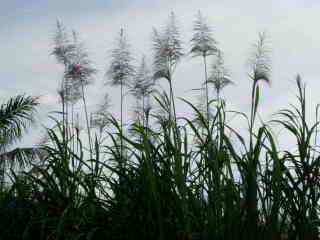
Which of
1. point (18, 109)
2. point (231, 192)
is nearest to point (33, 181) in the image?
point (231, 192)

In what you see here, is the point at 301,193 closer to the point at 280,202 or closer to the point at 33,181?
the point at 280,202

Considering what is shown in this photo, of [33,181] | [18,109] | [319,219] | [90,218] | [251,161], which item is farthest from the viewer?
[18,109]

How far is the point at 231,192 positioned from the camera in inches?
100

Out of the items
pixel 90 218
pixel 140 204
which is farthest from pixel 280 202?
pixel 90 218

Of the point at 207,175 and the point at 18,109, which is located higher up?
the point at 18,109

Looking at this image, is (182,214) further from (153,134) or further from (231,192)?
(153,134)

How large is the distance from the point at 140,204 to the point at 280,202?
60 centimetres

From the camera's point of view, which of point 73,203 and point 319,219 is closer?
point 319,219

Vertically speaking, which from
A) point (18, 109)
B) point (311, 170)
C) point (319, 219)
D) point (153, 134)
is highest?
point (18, 109)

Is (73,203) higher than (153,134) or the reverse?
the reverse

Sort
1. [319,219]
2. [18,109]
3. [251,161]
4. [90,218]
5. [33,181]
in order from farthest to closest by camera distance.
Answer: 1. [18,109]
2. [33,181]
3. [90,218]
4. [319,219]
5. [251,161]

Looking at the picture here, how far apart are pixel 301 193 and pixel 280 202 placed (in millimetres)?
97

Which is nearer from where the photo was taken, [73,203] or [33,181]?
[73,203]

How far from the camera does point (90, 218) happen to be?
294 cm
